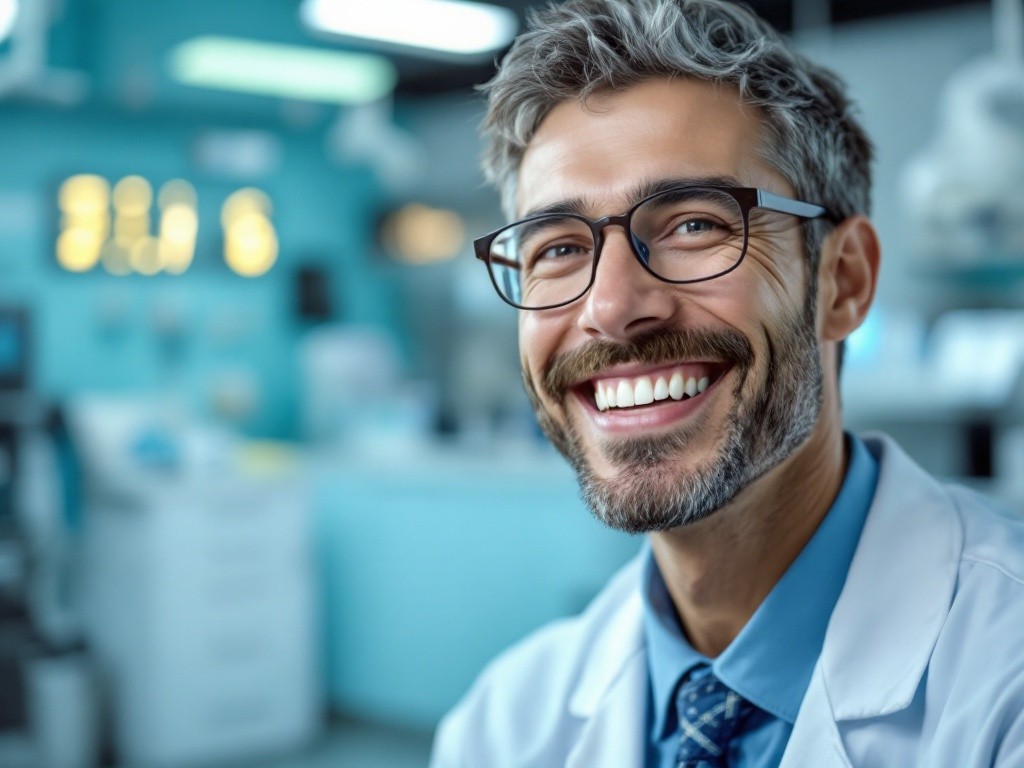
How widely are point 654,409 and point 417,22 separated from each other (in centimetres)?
380

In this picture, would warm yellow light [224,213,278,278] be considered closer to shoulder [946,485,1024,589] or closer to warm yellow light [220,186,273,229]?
warm yellow light [220,186,273,229]

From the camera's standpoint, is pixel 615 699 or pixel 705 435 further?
pixel 615 699

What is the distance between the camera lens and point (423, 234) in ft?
20.9

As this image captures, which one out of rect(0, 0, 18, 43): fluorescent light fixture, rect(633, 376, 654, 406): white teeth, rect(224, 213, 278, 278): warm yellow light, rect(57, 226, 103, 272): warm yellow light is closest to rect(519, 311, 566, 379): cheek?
rect(633, 376, 654, 406): white teeth

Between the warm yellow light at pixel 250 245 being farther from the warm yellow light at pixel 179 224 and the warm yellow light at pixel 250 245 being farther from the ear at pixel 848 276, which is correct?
the ear at pixel 848 276

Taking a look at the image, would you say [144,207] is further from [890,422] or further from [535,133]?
[535,133]

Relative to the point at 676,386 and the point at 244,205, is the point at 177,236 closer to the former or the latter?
the point at 244,205

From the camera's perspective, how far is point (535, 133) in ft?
3.92

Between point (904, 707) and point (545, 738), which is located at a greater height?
point (904, 707)

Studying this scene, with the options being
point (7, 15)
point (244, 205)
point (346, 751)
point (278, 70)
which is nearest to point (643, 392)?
point (7, 15)

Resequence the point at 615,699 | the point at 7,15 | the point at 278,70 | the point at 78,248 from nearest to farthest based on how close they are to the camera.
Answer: the point at 615,699 < the point at 7,15 < the point at 278,70 < the point at 78,248

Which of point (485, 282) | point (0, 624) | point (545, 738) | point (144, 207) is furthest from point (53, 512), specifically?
point (545, 738)

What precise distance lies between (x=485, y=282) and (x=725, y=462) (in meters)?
5.18

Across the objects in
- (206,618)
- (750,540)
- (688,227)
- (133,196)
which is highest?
(133,196)
